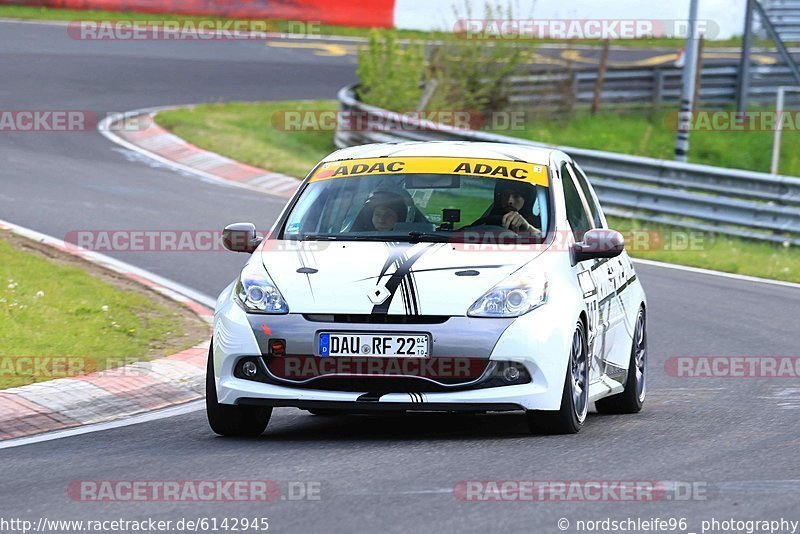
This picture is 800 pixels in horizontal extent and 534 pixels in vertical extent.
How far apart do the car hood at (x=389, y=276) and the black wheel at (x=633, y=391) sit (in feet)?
5.05

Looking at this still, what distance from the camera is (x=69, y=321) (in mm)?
11070

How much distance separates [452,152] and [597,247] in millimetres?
1171

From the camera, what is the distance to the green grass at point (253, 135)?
78.6 feet

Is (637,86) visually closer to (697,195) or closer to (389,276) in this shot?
(697,195)

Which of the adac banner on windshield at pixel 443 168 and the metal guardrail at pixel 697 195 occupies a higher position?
the adac banner on windshield at pixel 443 168

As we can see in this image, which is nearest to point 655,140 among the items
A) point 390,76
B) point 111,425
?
point 390,76

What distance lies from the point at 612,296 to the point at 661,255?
30.0 ft

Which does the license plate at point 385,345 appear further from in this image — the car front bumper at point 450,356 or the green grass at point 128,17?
the green grass at point 128,17

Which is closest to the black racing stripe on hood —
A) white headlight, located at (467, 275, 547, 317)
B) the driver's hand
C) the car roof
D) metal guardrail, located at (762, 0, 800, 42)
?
white headlight, located at (467, 275, 547, 317)

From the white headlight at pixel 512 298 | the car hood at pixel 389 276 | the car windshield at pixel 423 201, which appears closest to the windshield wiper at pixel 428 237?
the car windshield at pixel 423 201

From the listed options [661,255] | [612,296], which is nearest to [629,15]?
[661,255]

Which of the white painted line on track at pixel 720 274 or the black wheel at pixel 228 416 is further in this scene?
the white painted line on track at pixel 720 274

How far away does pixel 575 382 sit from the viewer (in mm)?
7805

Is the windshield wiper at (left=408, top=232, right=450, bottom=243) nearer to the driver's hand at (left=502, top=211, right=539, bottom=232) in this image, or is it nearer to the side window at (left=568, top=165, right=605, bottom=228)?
the driver's hand at (left=502, top=211, right=539, bottom=232)
